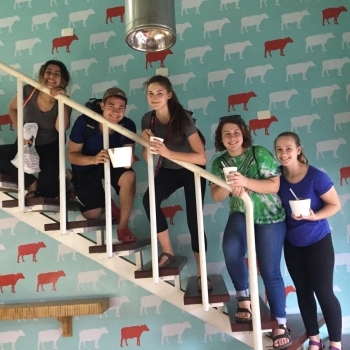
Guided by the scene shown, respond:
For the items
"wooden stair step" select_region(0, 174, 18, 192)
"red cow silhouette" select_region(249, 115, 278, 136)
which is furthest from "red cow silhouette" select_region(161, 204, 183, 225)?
"wooden stair step" select_region(0, 174, 18, 192)

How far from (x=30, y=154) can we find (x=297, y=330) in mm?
→ 1799

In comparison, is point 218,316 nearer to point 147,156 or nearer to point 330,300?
point 330,300

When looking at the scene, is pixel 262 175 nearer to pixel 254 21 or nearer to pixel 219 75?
pixel 219 75

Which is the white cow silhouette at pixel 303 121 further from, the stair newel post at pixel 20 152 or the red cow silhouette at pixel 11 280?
the red cow silhouette at pixel 11 280

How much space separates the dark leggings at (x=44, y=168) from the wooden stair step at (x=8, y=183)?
0.06 m

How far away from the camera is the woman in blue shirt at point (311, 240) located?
1.77m

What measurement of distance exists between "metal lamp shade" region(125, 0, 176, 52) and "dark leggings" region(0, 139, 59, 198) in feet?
2.72

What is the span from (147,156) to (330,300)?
1162 millimetres

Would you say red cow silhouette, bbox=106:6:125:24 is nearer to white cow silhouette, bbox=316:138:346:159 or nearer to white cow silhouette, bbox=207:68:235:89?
white cow silhouette, bbox=207:68:235:89

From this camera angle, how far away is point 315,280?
1777 mm

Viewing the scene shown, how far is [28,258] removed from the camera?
2547mm

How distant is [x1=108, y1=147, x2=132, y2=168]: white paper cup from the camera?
1678 mm

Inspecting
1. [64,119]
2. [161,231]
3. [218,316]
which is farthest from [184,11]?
[218,316]

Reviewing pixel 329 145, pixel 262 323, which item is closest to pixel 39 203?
pixel 262 323
